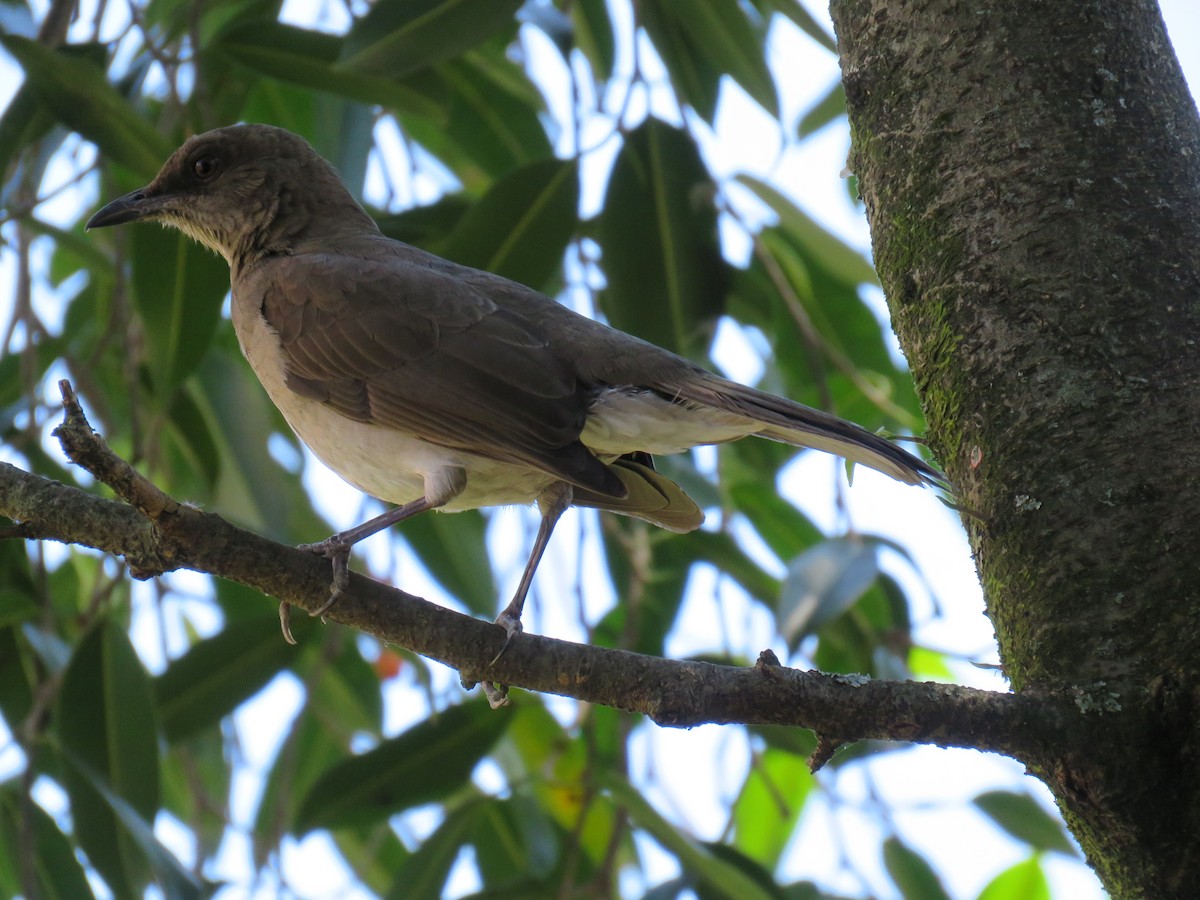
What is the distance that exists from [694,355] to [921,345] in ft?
5.86

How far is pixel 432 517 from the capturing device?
180 inches

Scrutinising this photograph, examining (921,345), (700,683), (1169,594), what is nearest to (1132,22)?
(921,345)

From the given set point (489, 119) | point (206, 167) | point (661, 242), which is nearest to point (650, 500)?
point (661, 242)

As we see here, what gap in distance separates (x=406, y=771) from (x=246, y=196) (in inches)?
79.7

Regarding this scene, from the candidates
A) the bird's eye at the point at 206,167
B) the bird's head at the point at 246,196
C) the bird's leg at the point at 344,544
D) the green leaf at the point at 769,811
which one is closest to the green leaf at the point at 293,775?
the bird's leg at the point at 344,544

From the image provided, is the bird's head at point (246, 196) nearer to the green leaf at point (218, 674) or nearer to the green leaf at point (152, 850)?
the green leaf at point (218, 674)

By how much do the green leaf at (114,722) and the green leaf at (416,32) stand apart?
190cm

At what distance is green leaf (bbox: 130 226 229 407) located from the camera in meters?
4.05

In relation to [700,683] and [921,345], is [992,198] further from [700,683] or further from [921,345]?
[700,683]

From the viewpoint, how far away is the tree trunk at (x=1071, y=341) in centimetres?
199

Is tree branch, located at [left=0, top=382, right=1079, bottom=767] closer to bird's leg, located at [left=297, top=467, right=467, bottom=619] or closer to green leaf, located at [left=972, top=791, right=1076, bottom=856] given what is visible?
bird's leg, located at [left=297, top=467, right=467, bottom=619]

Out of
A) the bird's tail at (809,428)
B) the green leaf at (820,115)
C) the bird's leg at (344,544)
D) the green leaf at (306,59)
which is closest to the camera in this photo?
the bird's leg at (344,544)

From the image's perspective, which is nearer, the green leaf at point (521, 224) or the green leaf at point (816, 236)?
the green leaf at point (521, 224)

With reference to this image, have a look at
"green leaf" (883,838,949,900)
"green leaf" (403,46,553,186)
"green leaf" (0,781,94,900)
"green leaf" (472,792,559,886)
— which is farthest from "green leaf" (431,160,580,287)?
"green leaf" (883,838,949,900)
